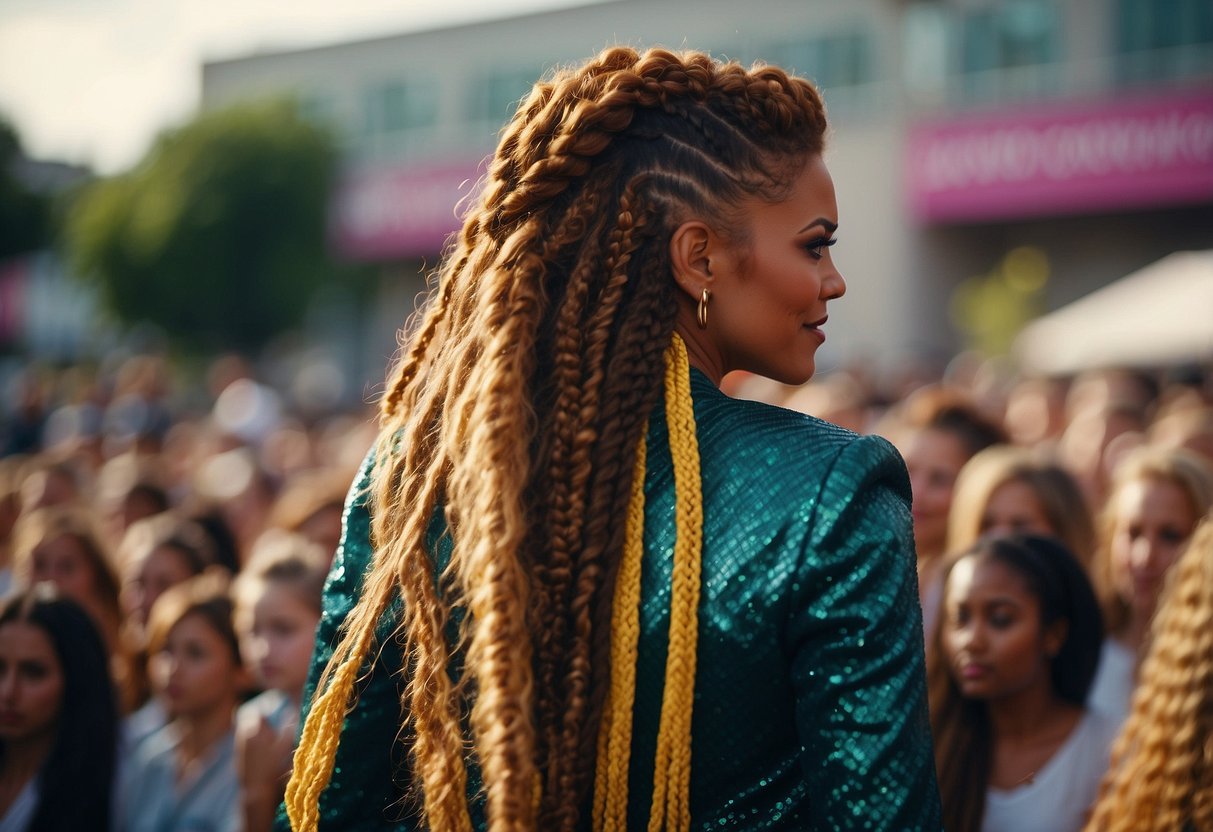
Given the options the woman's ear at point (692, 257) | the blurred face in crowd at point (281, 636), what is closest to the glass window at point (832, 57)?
the blurred face in crowd at point (281, 636)

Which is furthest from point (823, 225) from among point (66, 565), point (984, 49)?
point (984, 49)

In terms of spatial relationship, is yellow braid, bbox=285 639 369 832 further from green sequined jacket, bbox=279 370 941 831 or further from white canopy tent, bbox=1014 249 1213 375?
white canopy tent, bbox=1014 249 1213 375

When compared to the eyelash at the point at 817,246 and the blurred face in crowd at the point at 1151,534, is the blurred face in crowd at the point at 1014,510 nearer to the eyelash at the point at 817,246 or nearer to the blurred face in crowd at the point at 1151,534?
the blurred face in crowd at the point at 1151,534

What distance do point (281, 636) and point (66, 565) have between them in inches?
59.8

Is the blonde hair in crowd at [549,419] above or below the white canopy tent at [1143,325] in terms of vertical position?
below

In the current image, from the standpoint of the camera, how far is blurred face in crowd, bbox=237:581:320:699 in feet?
13.8

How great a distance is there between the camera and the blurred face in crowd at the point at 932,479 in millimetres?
5418

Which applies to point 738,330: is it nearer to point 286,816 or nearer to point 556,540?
point 556,540

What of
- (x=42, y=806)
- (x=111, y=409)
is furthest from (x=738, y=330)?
(x=111, y=409)

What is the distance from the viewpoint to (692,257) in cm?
175

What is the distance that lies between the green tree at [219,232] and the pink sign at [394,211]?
0.66 meters

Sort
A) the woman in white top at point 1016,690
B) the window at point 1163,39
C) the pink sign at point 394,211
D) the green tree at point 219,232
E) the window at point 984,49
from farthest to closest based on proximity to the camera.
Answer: the pink sign at point 394,211 → the green tree at point 219,232 → the window at point 984,49 → the window at point 1163,39 → the woman in white top at point 1016,690

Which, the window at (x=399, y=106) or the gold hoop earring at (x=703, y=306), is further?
the window at (x=399, y=106)

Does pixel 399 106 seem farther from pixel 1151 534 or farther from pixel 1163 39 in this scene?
pixel 1151 534
